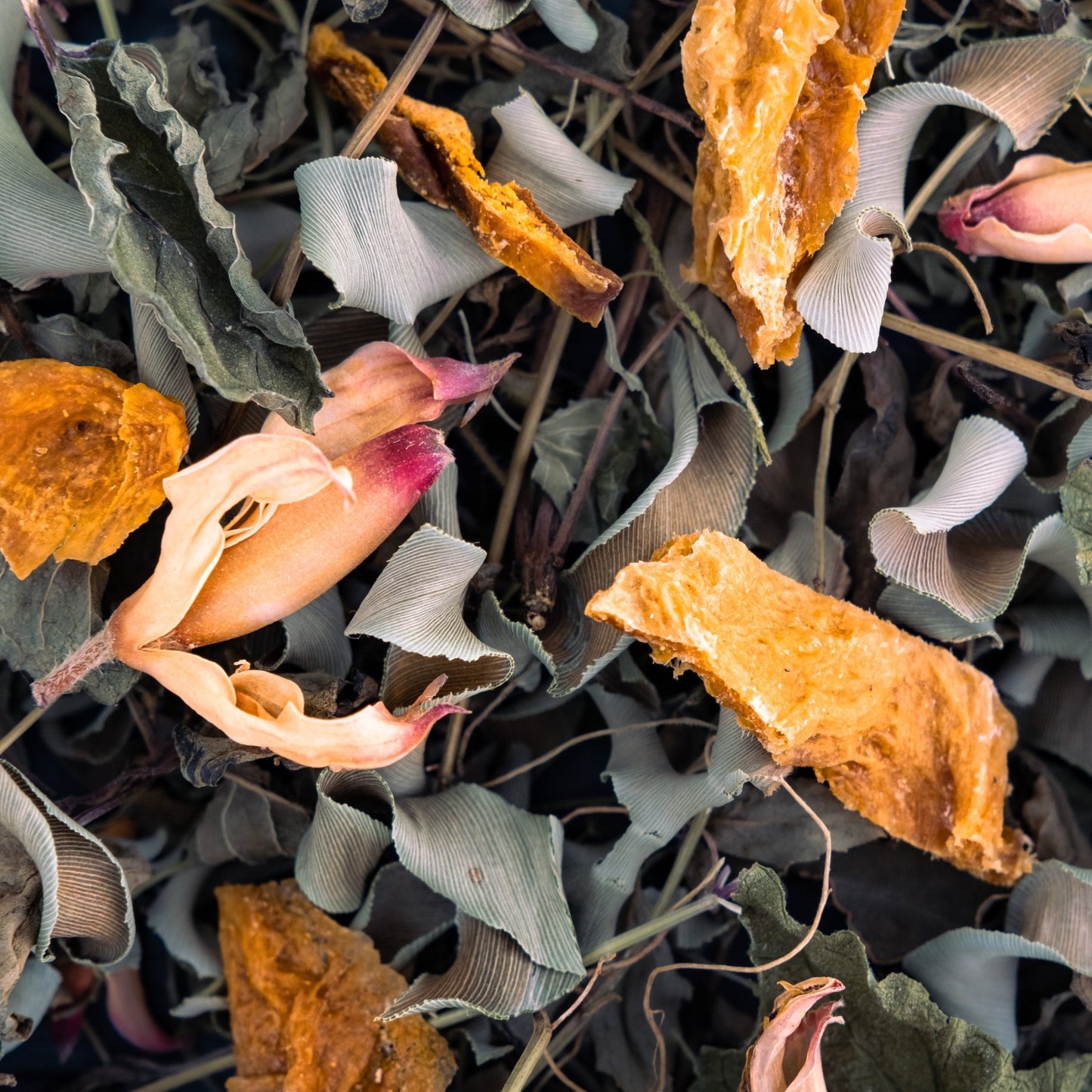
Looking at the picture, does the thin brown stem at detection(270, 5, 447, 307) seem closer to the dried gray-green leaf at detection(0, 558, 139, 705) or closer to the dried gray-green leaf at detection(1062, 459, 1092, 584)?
the dried gray-green leaf at detection(0, 558, 139, 705)

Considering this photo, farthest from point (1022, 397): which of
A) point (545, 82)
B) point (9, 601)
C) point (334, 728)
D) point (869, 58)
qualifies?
point (9, 601)

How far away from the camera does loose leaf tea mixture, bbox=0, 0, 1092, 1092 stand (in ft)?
1.55

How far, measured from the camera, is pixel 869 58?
0.48 meters

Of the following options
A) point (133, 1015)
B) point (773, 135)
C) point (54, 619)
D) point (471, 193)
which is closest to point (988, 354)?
point (773, 135)

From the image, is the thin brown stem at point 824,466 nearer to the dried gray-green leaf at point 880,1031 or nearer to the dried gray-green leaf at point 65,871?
the dried gray-green leaf at point 880,1031

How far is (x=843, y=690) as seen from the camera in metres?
0.51

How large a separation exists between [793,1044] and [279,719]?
0.32 metres

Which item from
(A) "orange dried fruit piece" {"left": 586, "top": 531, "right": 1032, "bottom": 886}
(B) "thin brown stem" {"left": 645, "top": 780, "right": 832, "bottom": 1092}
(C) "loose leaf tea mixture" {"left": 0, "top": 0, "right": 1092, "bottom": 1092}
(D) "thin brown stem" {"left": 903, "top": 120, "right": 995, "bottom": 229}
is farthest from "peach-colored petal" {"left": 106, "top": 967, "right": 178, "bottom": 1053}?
(D) "thin brown stem" {"left": 903, "top": 120, "right": 995, "bottom": 229}

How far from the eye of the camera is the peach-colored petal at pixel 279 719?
0.44 meters

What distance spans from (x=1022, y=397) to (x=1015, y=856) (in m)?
0.27

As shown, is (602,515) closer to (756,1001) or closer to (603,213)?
(603,213)

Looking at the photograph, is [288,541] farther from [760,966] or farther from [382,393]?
[760,966]

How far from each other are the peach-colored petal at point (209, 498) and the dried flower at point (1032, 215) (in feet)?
1.26

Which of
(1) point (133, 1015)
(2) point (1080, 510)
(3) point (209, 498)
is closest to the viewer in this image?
(3) point (209, 498)
